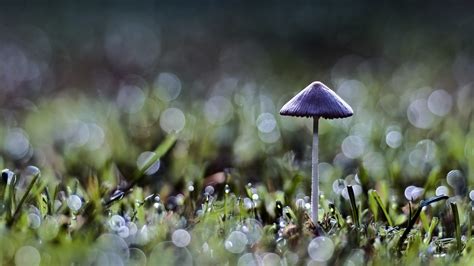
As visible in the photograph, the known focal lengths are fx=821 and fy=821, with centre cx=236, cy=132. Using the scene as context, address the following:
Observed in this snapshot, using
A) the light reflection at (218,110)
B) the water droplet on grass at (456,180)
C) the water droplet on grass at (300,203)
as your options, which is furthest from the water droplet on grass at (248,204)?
the light reflection at (218,110)


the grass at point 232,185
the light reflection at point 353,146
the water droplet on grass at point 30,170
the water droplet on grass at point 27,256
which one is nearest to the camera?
the water droplet on grass at point 27,256

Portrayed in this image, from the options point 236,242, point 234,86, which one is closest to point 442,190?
point 236,242

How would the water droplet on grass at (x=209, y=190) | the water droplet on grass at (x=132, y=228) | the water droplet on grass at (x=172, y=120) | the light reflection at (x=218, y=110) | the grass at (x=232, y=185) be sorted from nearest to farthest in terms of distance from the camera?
the grass at (x=232, y=185) → the water droplet on grass at (x=132, y=228) → the water droplet on grass at (x=209, y=190) → the water droplet on grass at (x=172, y=120) → the light reflection at (x=218, y=110)

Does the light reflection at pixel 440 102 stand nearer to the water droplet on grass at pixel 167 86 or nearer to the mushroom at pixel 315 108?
the water droplet on grass at pixel 167 86

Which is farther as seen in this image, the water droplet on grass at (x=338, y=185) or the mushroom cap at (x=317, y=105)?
the water droplet on grass at (x=338, y=185)

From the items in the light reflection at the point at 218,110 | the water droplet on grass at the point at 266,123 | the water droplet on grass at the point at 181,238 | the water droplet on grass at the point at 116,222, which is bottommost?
the water droplet on grass at the point at 181,238

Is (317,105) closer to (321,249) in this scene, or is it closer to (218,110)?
(321,249)

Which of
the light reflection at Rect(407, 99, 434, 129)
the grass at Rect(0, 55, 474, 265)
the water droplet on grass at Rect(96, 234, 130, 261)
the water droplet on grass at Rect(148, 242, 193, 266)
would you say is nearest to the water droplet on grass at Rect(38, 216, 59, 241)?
the grass at Rect(0, 55, 474, 265)
